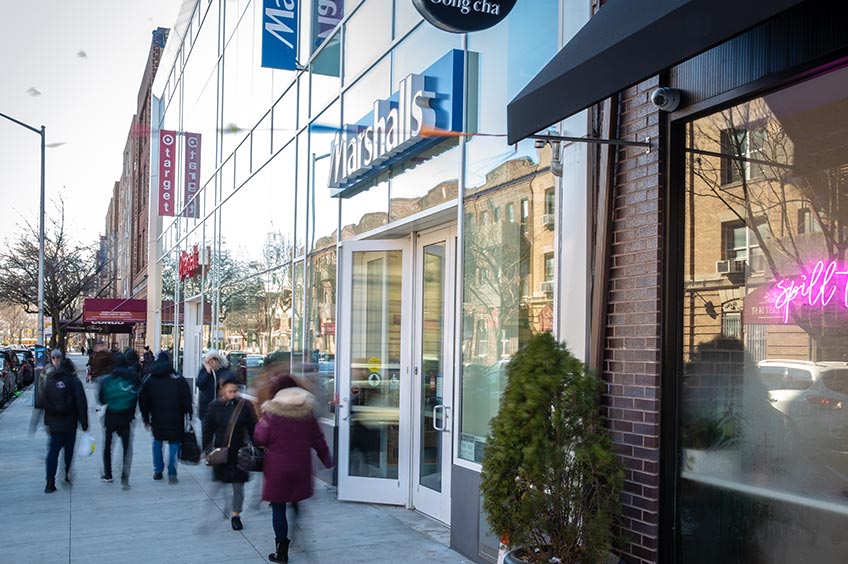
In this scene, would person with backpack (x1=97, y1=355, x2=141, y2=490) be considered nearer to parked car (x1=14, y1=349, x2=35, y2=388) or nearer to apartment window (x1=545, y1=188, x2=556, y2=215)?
apartment window (x1=545, y1=188, x2=556, y2=215)

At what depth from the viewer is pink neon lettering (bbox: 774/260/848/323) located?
13.3 ft

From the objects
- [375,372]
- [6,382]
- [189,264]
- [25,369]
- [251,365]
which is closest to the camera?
[375,372]

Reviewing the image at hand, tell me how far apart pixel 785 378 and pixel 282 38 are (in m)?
10.6

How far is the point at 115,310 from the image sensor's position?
36.9m

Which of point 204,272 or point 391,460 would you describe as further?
point 204,272

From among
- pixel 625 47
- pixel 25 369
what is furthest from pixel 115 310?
pixel 625 47

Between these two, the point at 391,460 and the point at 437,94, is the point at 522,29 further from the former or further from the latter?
the point at 391,460

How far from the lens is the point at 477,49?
25.2 feet

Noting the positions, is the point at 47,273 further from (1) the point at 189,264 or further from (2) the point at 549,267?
(2) the point at 549,267

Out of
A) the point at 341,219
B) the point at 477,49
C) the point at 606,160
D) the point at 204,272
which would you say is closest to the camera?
the point at 606,160

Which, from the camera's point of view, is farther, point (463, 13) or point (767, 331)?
point (463, 13)

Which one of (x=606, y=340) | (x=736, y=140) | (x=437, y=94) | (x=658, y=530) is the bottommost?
(x=658, y=530)

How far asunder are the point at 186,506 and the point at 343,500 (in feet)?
5.85

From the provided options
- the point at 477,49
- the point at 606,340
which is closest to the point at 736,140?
the point at 606,340
